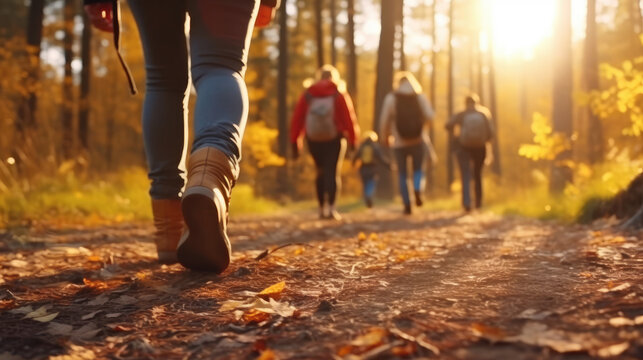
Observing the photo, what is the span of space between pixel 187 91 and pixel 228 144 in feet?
2.12

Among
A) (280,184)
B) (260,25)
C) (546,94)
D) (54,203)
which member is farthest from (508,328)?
(546,94)

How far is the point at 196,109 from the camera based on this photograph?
7.47 feet

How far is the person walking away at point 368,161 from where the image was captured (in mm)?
13703

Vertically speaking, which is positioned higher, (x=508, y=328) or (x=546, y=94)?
(x=546, y=94)

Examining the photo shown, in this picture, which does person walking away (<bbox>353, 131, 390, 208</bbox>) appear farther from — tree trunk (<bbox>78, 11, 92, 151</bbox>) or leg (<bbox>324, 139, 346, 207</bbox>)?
tree trunk (<bbox>78, 11, 92, 151</bbox>)

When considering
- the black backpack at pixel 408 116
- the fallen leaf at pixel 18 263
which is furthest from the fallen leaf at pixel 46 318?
the black backpack at pixel 408 116

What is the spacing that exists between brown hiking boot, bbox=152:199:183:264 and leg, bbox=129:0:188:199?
0.12 feet

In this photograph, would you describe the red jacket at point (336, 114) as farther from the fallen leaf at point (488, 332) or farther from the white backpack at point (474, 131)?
the fallen leaf at point (488, 332)

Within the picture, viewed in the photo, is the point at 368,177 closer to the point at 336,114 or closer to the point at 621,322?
the point at 336,114

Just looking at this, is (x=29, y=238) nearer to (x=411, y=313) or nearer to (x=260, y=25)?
(x=260, y=25)

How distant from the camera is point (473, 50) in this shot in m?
33.3

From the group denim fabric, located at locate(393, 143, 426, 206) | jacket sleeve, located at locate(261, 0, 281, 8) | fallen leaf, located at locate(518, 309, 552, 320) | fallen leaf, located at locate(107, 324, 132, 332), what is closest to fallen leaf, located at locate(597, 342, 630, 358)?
fallen leaf, located at locate(518, 309, 552, 320)

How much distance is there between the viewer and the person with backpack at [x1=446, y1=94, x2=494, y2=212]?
992cm

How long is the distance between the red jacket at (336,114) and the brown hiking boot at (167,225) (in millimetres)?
5039
